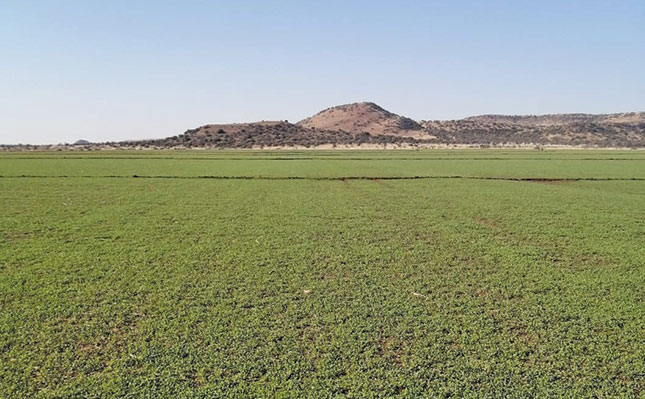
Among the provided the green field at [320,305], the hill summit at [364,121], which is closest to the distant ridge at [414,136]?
the hill summit at [364,121]

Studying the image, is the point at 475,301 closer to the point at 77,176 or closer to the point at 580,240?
the point at 580,240

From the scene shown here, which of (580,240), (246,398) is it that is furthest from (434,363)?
(580,240)

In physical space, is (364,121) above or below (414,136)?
above

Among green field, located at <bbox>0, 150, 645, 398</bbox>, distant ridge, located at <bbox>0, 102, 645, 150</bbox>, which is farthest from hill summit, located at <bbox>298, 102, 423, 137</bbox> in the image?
green field, located at <bbox>0, 150, 645, 398</bbox>

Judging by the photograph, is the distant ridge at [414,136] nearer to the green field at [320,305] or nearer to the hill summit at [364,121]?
the hill summit at [364,121]

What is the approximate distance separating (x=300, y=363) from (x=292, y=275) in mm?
3072

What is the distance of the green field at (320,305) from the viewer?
15.1 feet

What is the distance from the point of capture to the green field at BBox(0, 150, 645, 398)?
461 centimetres

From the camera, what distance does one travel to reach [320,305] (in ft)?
21.4

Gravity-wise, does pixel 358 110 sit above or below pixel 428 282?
above

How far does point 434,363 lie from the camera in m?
4.91

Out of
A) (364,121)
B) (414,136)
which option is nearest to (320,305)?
(414,136)

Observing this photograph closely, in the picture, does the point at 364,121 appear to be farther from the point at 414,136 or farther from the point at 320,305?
the point at 320,305

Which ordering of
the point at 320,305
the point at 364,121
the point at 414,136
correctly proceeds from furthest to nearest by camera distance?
the point at 364,121
the point at 414,136
the point at 320,305
